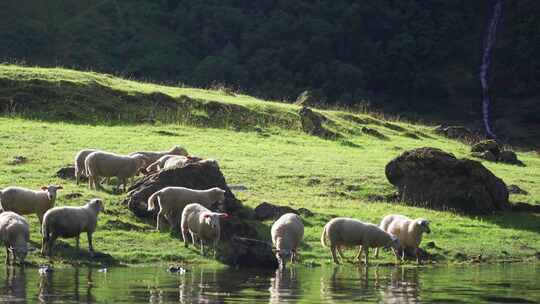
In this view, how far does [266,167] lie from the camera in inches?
1553

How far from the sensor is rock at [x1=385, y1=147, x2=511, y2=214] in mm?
35844

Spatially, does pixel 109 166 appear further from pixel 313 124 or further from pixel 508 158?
pixel 508 158

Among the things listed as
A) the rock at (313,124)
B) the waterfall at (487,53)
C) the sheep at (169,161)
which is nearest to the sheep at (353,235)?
the sheep at (169,161)

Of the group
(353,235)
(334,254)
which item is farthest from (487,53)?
(334,254)

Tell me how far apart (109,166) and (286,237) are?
8287 mm

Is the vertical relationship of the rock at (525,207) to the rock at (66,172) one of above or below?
below

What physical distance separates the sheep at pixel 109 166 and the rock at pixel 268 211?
174 inches

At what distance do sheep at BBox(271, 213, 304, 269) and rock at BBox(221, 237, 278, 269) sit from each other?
75 cm

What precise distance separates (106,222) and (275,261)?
5.44 metres

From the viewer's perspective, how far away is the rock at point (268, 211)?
100 ft

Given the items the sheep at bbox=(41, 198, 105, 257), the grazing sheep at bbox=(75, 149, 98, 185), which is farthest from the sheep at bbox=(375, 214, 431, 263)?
the grazing sheep at bbox=(75, 149, 98, 185)

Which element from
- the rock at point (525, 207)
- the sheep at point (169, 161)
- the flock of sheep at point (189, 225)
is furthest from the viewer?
the rock at point (525, 207)

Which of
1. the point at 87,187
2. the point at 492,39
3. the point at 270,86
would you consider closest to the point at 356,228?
the point at 87,187

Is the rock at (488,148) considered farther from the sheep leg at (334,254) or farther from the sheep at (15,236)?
the sheep at (15,236)
